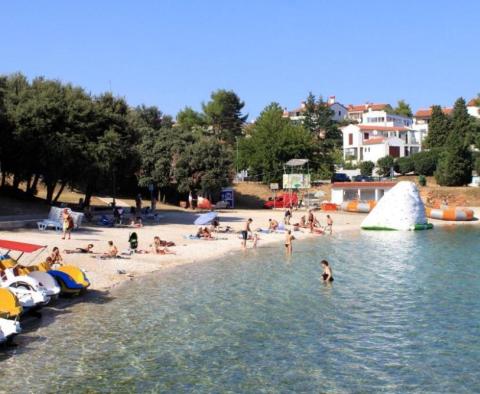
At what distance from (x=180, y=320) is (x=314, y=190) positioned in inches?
2504

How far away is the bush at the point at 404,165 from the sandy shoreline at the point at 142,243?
42889 mm

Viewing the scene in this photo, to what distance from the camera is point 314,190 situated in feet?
274

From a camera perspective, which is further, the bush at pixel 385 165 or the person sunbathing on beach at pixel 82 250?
the bush at pixel 385 165

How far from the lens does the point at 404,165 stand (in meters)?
96.7

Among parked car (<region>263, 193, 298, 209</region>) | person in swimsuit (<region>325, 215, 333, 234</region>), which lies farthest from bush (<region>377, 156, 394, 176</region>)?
person in swimsuit (<region>325, 215, 333, 234</region>)

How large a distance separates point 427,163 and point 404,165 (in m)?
5.10

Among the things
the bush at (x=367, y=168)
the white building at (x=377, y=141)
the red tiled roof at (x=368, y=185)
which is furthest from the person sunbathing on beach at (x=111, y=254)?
the white building at (x=377, y=141)

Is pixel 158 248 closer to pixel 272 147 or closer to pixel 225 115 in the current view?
pixel 272 147

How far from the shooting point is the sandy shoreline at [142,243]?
94.3ft

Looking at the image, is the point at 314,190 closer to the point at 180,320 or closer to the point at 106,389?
the point at 180,320

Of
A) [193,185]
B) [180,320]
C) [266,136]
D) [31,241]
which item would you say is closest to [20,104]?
[31,241]

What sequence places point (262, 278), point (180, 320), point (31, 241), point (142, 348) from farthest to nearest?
point (31, 241), point (262, 278), point (180, 320), point (142, 348)

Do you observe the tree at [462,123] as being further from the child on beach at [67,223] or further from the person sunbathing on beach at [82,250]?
the person sunbathing on beach at [82,250]

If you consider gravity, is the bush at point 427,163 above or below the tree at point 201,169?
above
